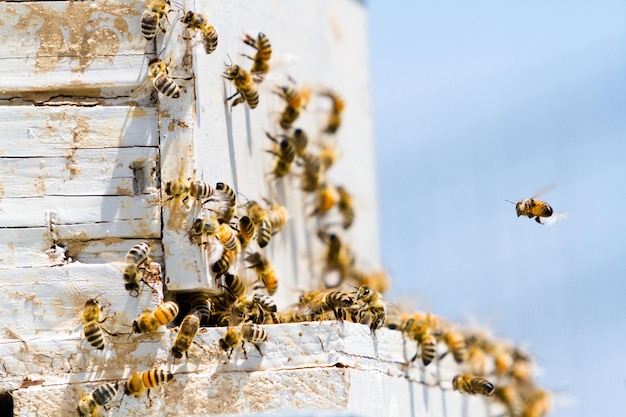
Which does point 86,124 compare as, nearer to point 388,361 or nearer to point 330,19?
point 388,361

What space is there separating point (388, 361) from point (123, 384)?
162 centimetres

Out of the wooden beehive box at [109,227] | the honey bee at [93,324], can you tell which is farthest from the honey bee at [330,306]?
the honey bee at [93,324]

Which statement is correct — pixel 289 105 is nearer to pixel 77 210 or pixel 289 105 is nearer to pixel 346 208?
pixel 346 208

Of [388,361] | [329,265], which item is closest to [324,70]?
[329,265]

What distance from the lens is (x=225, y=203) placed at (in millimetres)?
6215

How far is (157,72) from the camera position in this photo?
5.73 meters

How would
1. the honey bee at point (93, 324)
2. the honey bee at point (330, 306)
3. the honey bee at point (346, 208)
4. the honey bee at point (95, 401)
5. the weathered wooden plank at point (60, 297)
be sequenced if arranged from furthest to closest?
1. the honey bee at point (346, 208)
2. the honey bee at point (330, 306)
3. the weathered wooden plank at point (60, 297)
4. the honey bee at point (93, 324)
5. the honey bee at point (95, 401)

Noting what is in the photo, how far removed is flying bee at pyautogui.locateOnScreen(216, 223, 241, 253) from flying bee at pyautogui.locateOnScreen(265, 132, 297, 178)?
1.73 metres

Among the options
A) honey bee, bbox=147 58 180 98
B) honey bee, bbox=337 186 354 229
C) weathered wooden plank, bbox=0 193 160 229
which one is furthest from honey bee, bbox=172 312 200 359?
honey bee, bbox=337 186 354 229

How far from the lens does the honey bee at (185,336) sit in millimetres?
5445

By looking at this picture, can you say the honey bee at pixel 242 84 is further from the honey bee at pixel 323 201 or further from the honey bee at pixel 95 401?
the honey bee at pixel 323 201

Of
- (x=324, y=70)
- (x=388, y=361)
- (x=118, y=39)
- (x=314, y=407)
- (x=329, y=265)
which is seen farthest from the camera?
(x=324, y=70)

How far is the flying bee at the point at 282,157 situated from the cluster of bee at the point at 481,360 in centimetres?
129

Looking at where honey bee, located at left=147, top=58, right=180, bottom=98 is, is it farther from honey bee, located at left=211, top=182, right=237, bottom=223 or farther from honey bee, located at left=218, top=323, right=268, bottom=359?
honey bee, located at left=218, top=323, right=268, bottom=359
